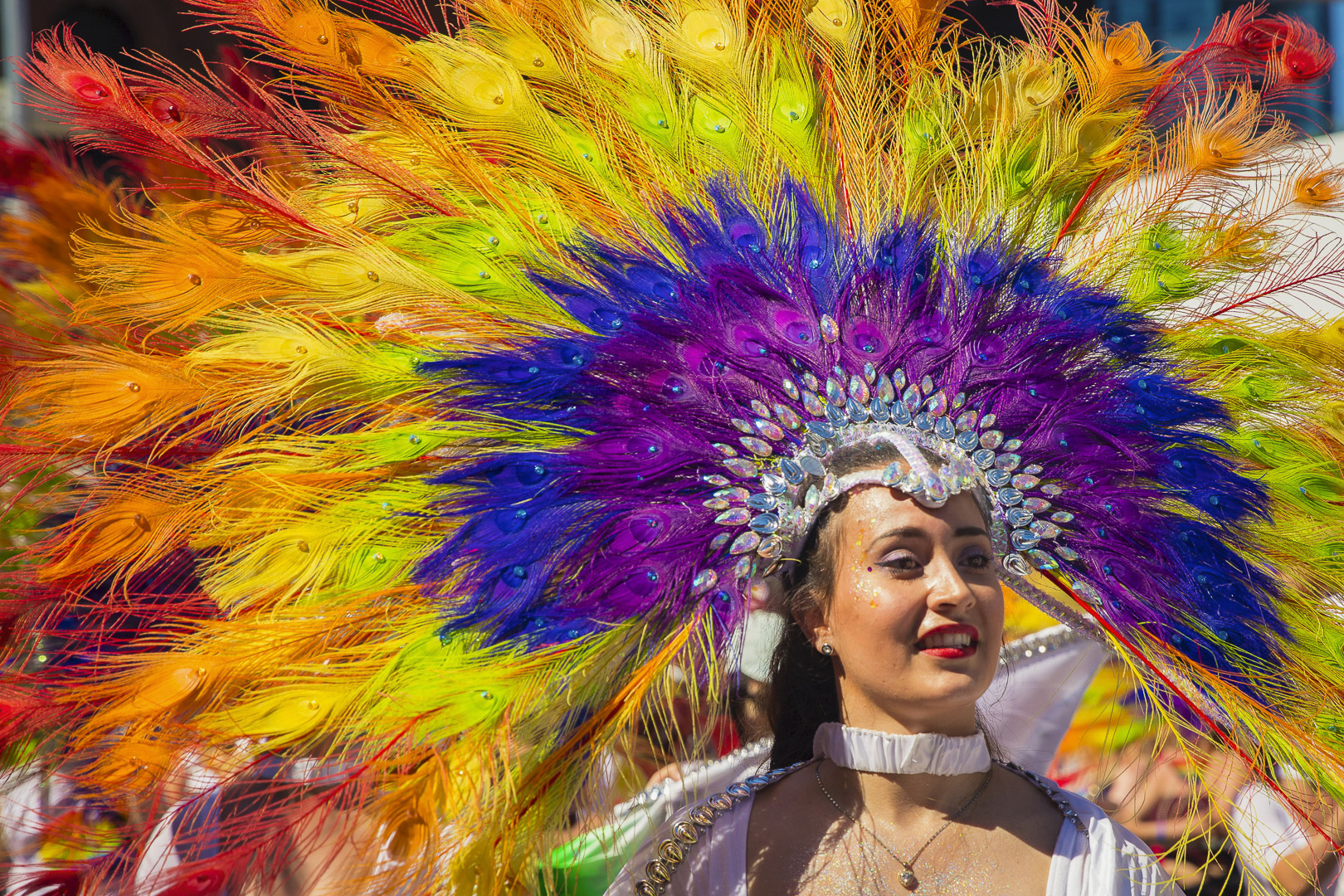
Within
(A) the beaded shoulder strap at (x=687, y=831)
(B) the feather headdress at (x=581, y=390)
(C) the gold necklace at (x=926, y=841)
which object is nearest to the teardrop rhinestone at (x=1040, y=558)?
(B) the feather headdress at (x=581, y=390)

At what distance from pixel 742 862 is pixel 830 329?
0.95 m

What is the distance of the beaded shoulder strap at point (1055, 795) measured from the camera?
2.15 m

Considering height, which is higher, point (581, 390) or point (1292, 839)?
point (581, 390)

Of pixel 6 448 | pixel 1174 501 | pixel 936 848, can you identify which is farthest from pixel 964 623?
pixel 6 448

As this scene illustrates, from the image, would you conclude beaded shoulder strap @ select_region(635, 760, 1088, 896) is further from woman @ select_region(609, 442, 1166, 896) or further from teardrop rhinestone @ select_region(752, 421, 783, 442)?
teardrop rhinestone @ select_region(752, 421, 783, 442)

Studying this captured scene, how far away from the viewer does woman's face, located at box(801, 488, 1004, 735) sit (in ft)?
6.51

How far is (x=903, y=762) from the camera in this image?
2.07 m

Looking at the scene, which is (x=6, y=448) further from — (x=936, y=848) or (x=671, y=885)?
(x=936, y=848)

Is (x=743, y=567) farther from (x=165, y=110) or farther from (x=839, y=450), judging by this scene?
(x=165, y=110)

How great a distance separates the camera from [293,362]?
2074 millimetres

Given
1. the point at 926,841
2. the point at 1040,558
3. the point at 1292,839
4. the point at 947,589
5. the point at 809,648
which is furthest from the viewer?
the point at 1292,839

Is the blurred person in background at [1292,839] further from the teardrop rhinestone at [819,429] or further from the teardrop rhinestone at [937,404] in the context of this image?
the teardrop rhinestone at [819,429]

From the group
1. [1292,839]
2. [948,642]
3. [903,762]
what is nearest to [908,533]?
[948,642]

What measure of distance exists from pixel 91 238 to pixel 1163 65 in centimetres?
276
